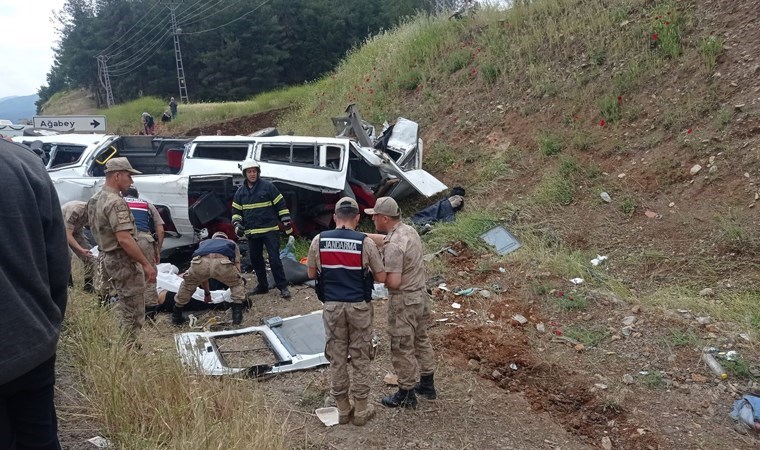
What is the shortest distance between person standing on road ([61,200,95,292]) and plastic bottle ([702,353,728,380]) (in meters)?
5.87

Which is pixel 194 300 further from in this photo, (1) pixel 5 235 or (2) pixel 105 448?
(1) pixel 5 235

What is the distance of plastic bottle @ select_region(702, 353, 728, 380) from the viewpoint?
4.43m

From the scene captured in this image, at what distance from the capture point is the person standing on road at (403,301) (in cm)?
406

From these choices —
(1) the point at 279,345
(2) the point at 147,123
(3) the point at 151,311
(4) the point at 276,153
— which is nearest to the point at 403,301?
(1) the point at 279,345

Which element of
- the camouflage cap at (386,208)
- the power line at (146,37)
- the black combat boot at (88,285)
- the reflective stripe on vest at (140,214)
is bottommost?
the black combat boot at (88,285)

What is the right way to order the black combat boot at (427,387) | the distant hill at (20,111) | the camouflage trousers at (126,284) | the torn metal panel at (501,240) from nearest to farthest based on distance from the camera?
the black combat boot at (427,387) → the camouflage trousers at (126,284) → the torn metal panel at (501,240) → the distant hill at (20,111)

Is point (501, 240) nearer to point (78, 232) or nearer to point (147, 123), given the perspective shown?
point (78, 232)

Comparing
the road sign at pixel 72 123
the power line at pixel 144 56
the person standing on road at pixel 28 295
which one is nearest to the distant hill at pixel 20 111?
the road sign at pixel 72 123

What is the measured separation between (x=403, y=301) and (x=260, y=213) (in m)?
3.11

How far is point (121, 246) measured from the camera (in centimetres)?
474

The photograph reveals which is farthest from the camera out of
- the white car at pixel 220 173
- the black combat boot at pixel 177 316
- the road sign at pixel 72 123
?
the road sign at pixel 72 123

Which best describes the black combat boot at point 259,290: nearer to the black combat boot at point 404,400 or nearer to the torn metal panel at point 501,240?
the torn metal panel at point 501,240

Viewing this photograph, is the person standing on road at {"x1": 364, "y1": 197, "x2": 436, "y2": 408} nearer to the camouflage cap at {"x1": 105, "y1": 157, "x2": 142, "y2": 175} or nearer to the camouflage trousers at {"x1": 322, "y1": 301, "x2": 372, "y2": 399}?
the camouflage trousers at {"x1": 322, "y1": 301, "x2": 372, "y2": 399}

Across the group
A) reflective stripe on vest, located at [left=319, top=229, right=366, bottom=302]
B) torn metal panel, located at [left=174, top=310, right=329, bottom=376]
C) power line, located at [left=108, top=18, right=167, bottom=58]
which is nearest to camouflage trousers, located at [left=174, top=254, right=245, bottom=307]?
torn metal panel, located at [left=174, top=310, right=329, bottom=376]
